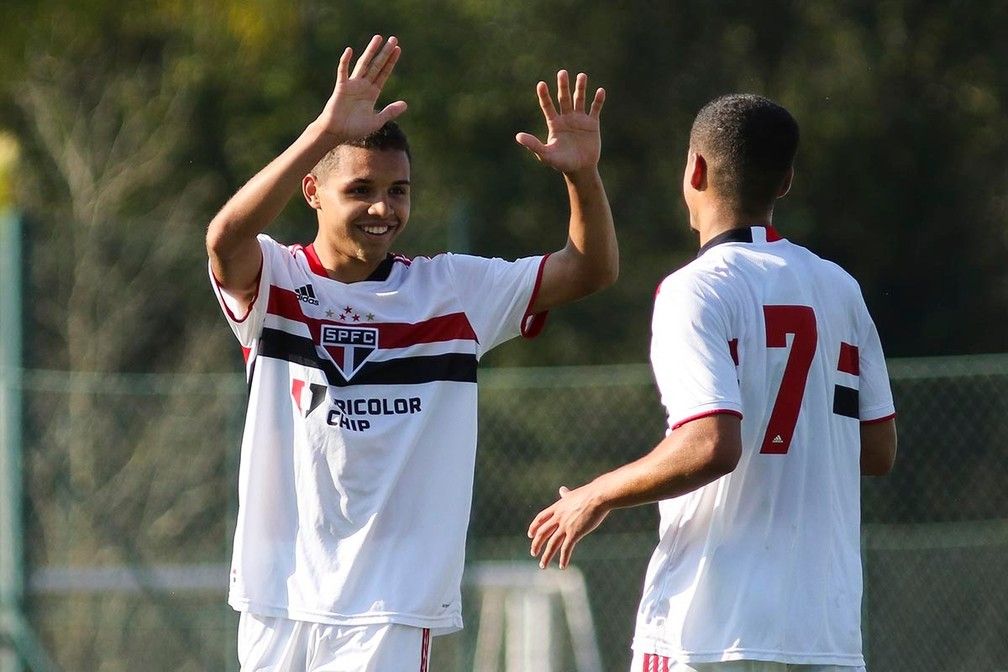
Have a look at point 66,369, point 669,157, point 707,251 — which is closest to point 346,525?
point 707,251

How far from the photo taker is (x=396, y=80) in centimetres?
1599

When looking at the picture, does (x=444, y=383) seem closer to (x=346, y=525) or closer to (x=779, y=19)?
(x=346, y=525)

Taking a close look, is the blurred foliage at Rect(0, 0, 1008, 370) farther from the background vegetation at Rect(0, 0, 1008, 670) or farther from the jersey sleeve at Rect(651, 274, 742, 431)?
the jersey sleeve at Rect(651, 274, 742, 431)

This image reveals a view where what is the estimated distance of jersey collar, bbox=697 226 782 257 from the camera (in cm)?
334

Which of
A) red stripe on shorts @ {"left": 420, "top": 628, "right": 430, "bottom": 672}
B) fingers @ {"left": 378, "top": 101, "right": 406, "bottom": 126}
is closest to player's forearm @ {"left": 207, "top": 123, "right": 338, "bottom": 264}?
fingers @ {"left": 378, "top": 101, "right": 406, "bottom": 126}

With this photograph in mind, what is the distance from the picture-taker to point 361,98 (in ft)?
11.8

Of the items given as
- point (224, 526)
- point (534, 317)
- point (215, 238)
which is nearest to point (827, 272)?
point (534, 317)

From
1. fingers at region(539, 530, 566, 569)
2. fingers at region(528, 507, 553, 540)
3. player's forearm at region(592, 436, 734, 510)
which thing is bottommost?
fingers at region(539, 530, 566, 569)

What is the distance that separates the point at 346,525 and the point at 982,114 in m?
13.4

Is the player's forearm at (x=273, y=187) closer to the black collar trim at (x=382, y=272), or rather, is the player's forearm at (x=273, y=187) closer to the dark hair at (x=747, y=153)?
the black collar trim at (x=382, y=272)

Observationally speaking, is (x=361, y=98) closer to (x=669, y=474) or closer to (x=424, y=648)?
(x=669, y=474)

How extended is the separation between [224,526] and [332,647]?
206 inches

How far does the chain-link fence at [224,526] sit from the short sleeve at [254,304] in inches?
149

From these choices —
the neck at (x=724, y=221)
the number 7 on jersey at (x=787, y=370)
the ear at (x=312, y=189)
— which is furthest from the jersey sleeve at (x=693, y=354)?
the ear at (x=312, y=189)
